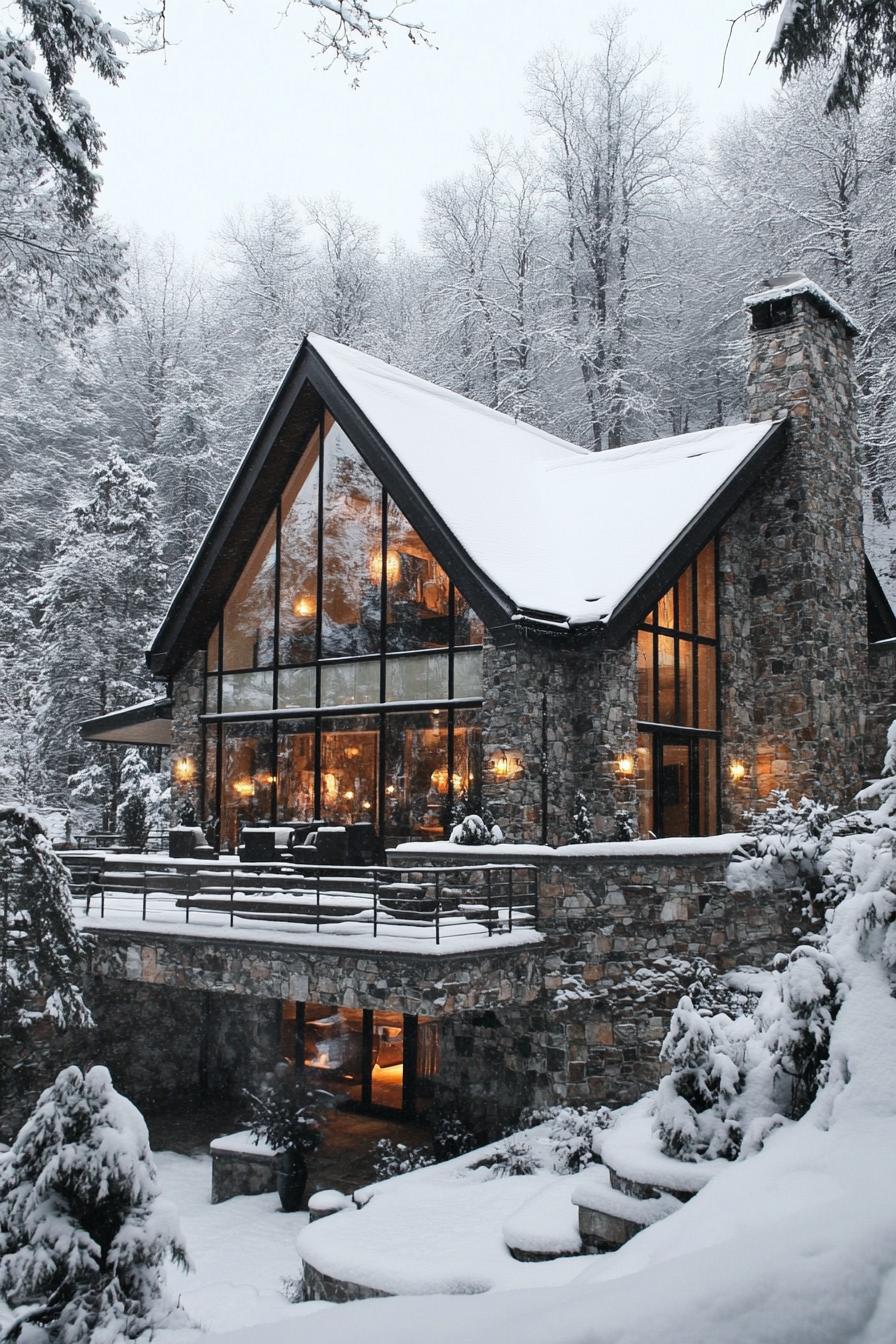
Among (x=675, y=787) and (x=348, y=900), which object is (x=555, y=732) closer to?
(x=675, y=787)

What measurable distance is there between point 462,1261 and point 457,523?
969 cm

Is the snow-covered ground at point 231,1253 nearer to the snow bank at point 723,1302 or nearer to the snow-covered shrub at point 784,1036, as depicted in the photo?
the snow-covered shrub at point 784,1036

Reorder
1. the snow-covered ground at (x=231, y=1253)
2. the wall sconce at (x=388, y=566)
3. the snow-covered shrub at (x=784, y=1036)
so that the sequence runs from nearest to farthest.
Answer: the snow-covered shrub at (x=784, y=1036) < the snow-covered ground at (x=231, y=1253) < the wall sconce at (x=388, y=566)

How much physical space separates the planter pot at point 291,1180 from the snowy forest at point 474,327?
15.1 meters

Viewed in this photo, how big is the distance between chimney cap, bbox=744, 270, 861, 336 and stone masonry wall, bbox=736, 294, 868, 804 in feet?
0.39

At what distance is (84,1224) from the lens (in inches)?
225

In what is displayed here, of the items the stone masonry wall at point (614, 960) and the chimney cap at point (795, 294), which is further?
the chimney cap at point (795, 294)

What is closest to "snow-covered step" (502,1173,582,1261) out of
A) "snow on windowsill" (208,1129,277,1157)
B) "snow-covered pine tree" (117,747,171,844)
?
"snow on windowsill" (208,1129,277,1157)

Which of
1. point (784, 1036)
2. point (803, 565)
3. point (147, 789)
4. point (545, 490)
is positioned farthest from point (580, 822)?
point (147, 789)

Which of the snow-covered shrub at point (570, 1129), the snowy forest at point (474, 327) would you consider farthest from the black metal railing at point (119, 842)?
the snow-covered shrub at point (570, 1129)

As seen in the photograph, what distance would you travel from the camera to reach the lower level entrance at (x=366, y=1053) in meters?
13.5

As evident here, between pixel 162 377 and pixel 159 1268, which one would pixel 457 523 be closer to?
pixel 159 1268

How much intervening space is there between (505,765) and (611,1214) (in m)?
7.35

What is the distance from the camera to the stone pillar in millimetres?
19359
